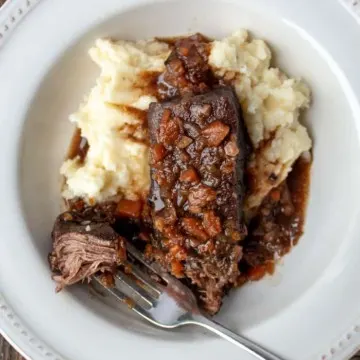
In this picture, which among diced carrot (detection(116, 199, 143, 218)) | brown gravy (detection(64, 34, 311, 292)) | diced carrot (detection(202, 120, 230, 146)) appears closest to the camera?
diced carrot (detection(202, 120, 230, 146))

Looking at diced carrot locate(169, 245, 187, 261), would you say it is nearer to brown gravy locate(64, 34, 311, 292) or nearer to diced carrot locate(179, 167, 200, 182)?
diced carrot locate(179, 167, 200, 182)

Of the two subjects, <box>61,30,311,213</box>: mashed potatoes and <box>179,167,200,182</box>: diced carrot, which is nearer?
<box>179,167,200,182</box>: diced carrot

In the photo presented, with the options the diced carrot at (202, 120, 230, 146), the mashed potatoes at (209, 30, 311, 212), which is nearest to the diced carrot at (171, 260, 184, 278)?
the mashed potatoes at (209, 30, 311, 212)

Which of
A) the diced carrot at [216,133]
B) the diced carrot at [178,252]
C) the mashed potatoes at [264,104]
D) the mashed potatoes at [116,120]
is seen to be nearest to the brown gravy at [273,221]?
the mashed potatoes at [264,104]

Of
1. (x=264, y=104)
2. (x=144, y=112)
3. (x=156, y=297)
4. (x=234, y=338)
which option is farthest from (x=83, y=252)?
(x=264, y=104)

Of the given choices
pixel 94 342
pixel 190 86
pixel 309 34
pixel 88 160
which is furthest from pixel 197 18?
pixel 94 342

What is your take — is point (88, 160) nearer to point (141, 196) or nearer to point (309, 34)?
point (141, 196)

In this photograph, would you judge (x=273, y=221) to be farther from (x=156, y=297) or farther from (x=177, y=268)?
(x=156, y=297)
